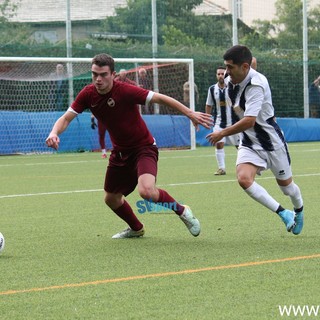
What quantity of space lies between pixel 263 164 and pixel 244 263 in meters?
1.70

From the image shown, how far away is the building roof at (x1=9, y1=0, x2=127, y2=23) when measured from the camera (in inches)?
1088

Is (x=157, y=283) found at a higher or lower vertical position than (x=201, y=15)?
lower

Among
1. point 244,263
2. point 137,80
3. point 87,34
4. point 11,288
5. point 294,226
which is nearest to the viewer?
point 11,288

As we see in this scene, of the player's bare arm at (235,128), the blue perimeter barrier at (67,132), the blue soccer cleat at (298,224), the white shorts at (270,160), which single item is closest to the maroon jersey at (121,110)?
the player's bare arm at (235,128)

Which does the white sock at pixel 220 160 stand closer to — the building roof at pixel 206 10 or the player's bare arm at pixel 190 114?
the player's bare arm at pixel 190 114

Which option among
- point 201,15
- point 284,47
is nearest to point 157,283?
point 201,15

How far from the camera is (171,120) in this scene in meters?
25.9

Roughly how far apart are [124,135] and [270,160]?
1327mm

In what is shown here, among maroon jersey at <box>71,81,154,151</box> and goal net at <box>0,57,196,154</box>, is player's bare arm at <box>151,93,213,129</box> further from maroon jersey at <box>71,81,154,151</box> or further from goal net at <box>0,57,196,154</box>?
goal net at <box>0,57,196,154</box>

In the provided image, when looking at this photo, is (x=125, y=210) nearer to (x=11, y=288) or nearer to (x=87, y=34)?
(x=11, y=288)

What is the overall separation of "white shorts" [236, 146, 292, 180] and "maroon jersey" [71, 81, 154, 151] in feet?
2.95

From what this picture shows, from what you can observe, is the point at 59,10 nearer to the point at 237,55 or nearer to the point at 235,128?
the point at 237,55

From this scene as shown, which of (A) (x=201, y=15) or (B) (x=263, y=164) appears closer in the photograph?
(B) (x=263, y=164)

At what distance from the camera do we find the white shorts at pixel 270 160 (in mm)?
8609
